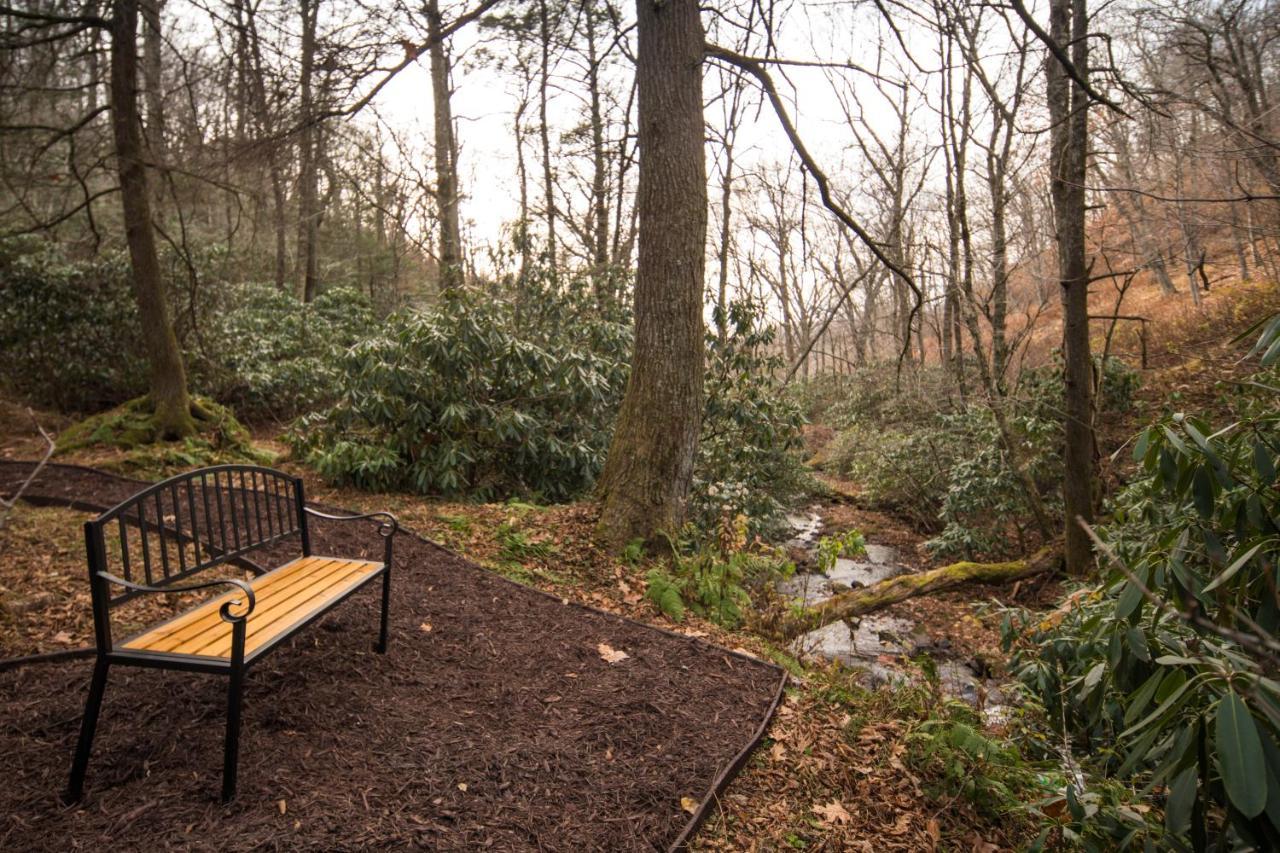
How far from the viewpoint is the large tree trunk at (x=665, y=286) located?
518 centimetres

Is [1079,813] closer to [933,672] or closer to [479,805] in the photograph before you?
[933,672]

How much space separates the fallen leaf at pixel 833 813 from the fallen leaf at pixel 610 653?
4.27ft

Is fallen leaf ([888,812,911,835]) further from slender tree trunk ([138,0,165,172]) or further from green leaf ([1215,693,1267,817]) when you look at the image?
slender tree trunk ([138,0,165,172])

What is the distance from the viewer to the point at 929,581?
713cm

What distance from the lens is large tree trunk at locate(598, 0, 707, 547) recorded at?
17.0 ft

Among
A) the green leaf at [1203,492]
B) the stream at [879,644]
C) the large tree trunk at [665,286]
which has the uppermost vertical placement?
the large tree trunk at [665,286]

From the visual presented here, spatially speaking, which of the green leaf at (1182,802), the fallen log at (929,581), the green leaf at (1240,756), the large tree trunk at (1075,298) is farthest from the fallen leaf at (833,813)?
the large tree trunk at (1075,298)

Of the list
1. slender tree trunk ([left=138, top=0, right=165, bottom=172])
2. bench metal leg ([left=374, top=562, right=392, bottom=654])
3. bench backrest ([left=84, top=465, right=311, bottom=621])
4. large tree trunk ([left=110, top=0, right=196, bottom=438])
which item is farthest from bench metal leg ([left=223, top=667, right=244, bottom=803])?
slender tree trunk ([left=138, top=0, right=165, bottom=172])

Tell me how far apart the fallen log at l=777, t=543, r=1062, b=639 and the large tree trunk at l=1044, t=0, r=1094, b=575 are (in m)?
0.53

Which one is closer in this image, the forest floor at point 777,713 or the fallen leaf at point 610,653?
the forest floor at point 777,713

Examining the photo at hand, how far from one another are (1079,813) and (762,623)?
2643mm

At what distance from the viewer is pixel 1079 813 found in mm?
2025

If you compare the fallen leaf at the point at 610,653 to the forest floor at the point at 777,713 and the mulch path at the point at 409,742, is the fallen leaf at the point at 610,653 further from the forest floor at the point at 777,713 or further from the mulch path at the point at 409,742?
the forest floor at the point at 777,713

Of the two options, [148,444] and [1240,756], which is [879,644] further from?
[148,444]
